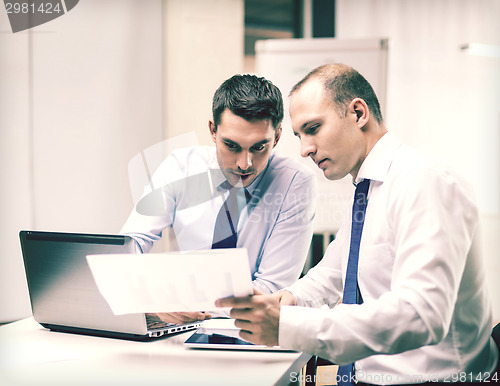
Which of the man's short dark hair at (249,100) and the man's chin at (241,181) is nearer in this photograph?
the man's short dark hair at (249,100)

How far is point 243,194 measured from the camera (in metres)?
2.13

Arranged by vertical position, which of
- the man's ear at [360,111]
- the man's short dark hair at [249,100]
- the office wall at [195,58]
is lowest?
the man's ear at [360,111]

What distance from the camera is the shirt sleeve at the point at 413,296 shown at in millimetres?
1026

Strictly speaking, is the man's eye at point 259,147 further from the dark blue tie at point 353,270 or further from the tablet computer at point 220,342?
the tablet computer at point 220,342

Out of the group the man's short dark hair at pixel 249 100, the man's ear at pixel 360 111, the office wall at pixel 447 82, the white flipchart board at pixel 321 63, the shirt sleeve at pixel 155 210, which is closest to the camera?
the man's ear at pixel 360 111

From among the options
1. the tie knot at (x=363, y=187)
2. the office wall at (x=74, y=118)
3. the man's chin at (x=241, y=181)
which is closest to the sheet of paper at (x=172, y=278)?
the tie knot at (x=363, y=187)

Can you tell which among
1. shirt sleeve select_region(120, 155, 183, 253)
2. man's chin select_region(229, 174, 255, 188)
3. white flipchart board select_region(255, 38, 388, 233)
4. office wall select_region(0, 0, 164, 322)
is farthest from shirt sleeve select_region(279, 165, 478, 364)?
office wall select_region(0, 0, 164, 322)

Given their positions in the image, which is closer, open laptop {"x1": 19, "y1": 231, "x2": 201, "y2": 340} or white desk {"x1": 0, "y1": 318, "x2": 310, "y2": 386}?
white desk {"x1": 0, "y1": 318, "x2": 310, "y2": 386}

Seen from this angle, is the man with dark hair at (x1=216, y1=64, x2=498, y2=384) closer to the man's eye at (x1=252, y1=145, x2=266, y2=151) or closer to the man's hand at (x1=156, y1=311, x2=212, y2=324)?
the man's hand at (x1=156, y1=311, x2=212, y2=324)

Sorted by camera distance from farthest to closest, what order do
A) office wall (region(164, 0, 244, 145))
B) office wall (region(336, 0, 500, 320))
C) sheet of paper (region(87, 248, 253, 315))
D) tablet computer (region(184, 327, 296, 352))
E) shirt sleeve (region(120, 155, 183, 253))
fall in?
office wall (region(336, 0, 500, 320))
office wall (region(164, 0, 244, 145))
shirt sleeve (region(120, 155, 183, 253))
tablet computer (region(184, 327, 296, 352))
sheet of paper (region(87, 248, 253, 315))

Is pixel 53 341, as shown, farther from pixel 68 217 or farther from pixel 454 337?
pixel 68 217

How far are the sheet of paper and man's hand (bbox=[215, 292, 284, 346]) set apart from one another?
0.07ft

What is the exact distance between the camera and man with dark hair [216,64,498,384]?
3.42ft

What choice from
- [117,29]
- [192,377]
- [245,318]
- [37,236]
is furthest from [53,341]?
[117,29]
